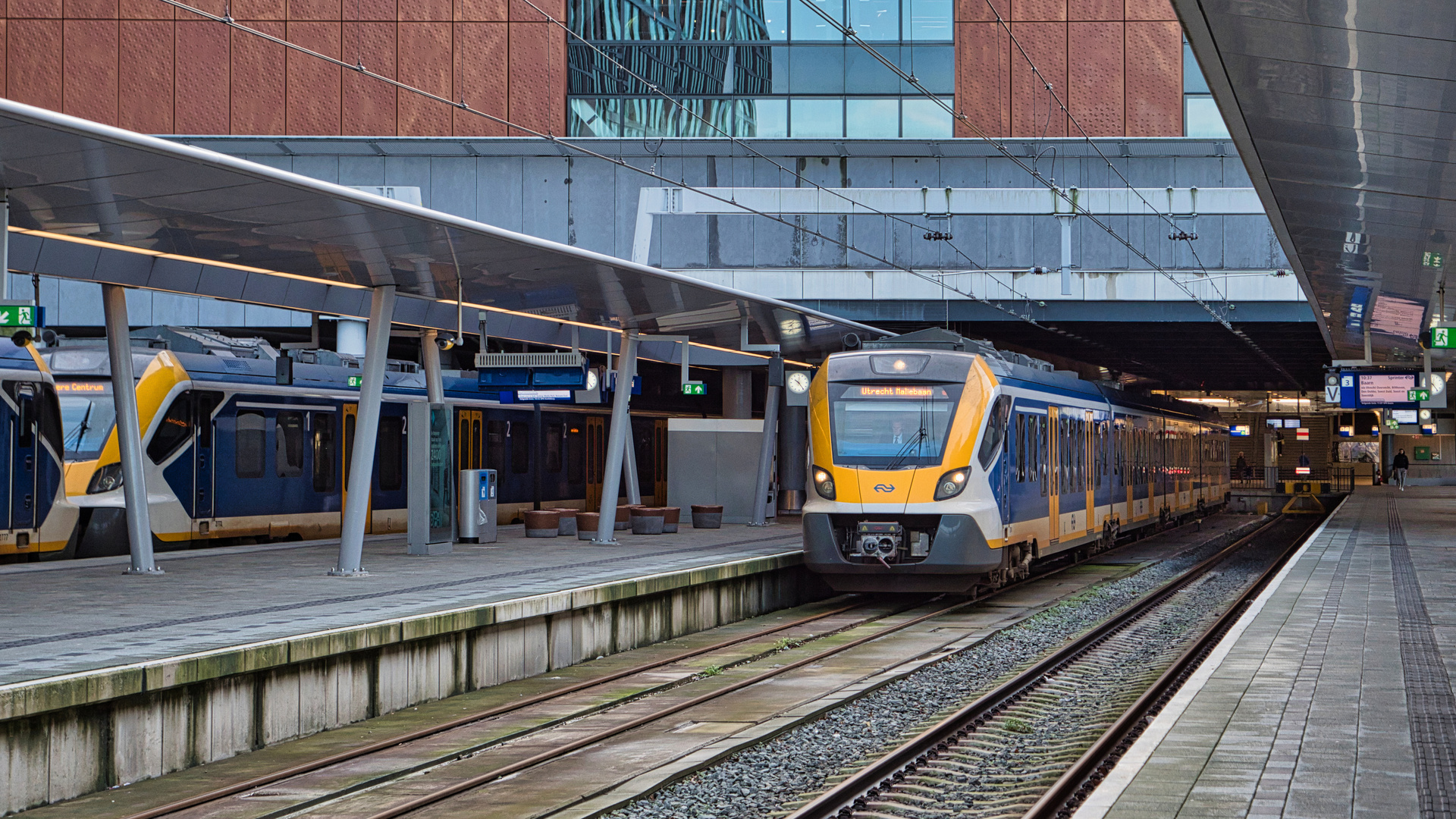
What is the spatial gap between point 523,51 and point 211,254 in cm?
2499

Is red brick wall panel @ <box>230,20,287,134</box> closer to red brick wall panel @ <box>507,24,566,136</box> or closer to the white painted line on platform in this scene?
red brick wall panel @ <box>507,24,566,136</box>

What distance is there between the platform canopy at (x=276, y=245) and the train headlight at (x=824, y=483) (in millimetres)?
2576

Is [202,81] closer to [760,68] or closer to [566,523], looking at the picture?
[760,68]

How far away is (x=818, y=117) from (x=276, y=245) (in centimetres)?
2569

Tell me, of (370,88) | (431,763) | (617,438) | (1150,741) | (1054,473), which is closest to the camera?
(1150,741)

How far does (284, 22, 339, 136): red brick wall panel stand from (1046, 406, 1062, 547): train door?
2308cm

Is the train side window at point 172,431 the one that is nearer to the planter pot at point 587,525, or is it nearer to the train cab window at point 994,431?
the planter pot at point 587,525

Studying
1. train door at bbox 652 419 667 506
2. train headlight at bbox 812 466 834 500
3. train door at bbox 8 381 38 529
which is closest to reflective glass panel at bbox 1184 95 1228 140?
train door at bbox 652 419 667 506

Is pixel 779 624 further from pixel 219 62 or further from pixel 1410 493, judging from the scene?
pixel 1410 493

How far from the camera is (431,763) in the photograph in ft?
30.6

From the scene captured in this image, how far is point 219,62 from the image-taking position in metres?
36.4

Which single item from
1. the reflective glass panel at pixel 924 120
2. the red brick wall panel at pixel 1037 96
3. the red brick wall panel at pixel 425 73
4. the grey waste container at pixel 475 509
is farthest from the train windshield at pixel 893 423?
the red brick wall panel at pixel 425 73

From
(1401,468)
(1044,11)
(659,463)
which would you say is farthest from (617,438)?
(1401,468)

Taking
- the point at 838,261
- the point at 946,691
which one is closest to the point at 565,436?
the point at 838,261
